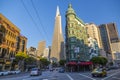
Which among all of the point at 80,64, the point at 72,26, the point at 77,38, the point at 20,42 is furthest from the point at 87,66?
the point at 20,42

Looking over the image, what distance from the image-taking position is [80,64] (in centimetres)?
6481

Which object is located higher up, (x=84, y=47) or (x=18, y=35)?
(x=18, y=35)

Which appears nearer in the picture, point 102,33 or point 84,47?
point 84,47

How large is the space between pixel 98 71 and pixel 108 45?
560 feet

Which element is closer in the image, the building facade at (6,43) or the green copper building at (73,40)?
the building facade at (6,43)

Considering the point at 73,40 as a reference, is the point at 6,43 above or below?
below

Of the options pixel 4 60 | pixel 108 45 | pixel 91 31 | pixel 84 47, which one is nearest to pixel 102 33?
pixel 108 45

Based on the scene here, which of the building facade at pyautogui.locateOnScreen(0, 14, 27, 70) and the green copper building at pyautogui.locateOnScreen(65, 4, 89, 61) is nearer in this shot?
the building facade at pyautogui.locateOnScreen(0, 14, 27, 70)

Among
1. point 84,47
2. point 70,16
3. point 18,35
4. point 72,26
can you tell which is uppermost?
point 70,16

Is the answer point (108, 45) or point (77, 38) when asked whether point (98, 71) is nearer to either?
point (77, 38)

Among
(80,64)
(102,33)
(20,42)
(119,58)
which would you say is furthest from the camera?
(102,33)

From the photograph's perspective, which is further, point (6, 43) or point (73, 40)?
point (73, 40)

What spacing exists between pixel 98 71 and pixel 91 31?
11121cm

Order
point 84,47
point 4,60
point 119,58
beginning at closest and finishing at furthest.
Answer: point 4,60 < point 84,47 < point 119,58
